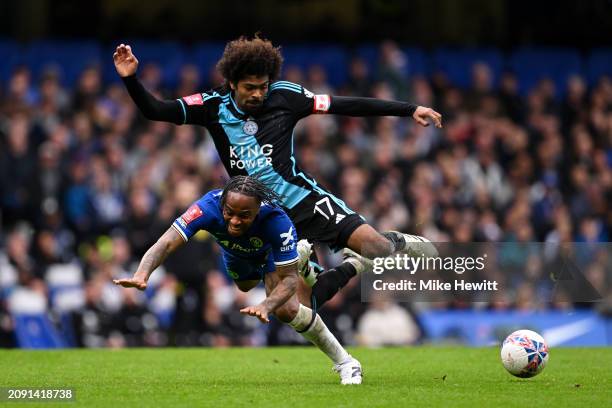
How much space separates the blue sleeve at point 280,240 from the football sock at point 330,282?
1009 mm

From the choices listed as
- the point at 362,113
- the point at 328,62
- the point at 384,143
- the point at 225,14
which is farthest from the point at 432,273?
the point at 225,14

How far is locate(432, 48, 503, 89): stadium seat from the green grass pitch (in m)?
9.10

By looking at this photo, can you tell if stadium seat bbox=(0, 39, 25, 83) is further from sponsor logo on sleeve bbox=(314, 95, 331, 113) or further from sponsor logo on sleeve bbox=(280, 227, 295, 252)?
sponsor logo on sleeve bbox=(280, 227, 295, 252)

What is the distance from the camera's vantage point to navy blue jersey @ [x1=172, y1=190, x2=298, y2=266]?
Result: 8.93 m

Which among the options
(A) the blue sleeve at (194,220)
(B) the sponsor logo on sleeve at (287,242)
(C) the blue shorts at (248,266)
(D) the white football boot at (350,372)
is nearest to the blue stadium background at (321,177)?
(D) the white football boot at (350,372)

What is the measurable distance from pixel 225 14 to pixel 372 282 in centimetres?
1276

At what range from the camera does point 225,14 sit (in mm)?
23734

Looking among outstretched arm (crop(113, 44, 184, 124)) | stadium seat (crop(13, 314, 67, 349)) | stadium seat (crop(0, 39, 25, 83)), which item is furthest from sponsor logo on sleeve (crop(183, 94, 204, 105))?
stadium seat (crop(0, 39, 25, 83))

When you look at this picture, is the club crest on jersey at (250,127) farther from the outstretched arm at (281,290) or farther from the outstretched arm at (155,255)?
the outstretched arm at (155,255)

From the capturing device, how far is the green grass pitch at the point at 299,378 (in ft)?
27.0

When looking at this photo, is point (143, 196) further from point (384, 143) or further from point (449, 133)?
point (449, 133)

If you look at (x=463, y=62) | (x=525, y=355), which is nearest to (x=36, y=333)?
(x=525, y=355)

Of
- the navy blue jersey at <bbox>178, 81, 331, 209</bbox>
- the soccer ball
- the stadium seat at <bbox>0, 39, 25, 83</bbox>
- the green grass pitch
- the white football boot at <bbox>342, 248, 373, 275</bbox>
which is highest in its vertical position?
the stadium seat at <bbox>0, 39, 25, 83</bbox>

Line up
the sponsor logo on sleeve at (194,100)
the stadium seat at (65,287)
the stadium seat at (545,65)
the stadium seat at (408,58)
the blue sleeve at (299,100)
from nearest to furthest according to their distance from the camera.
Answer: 1. the sponsor logo on sleeve at (194,100)
2. the blue sleeve at (299,100)
3. the stadium seat at (65,287)
4. the stadium seat at (408,58)
5. the stadium seat at (545,65)
